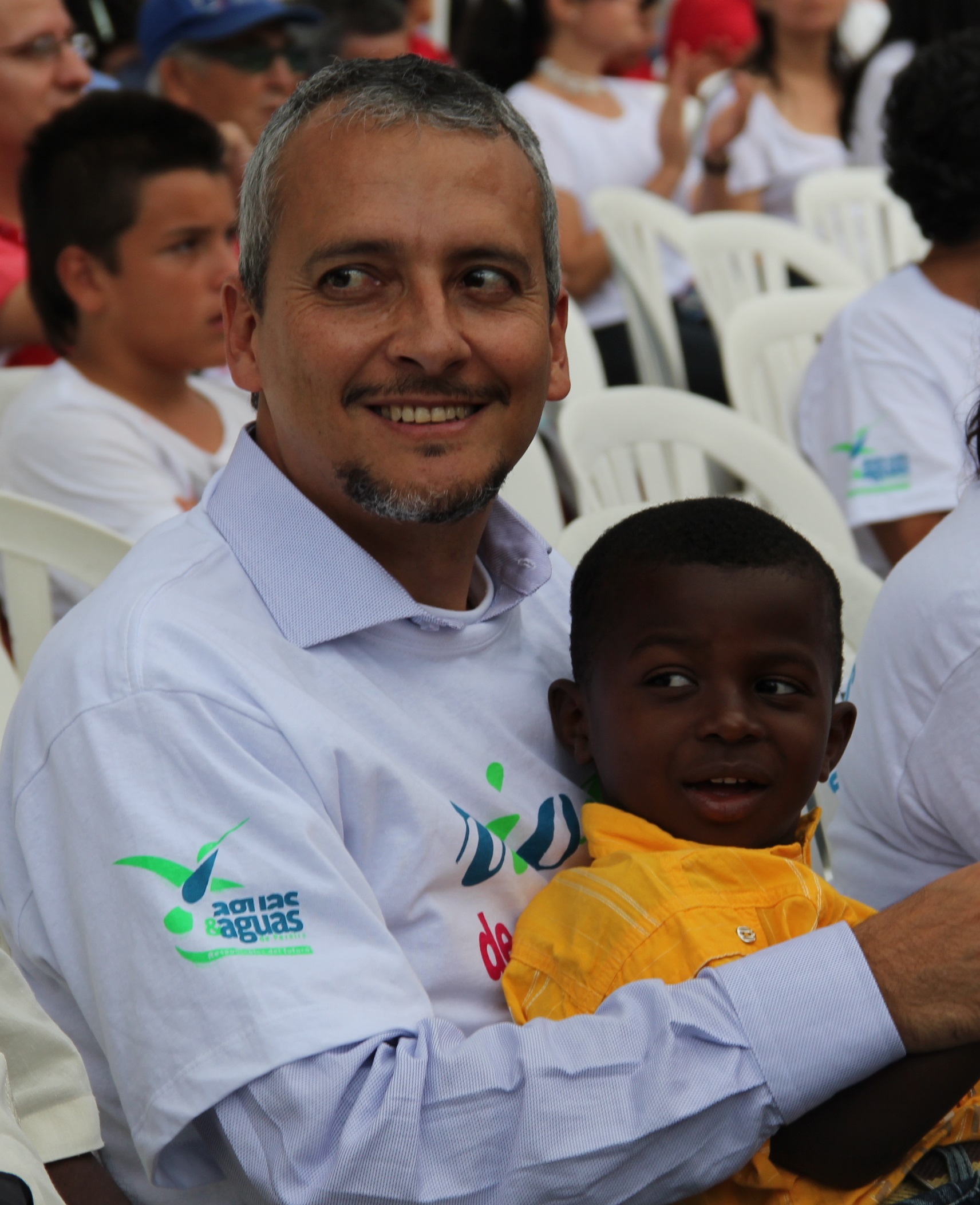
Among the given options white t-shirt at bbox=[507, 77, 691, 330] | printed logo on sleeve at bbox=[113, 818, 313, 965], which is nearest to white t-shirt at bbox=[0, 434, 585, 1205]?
printed logo on sleeve at bbox=[113, 818, 313, 965]

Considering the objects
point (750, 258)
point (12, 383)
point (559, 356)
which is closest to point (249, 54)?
point (12, 383)

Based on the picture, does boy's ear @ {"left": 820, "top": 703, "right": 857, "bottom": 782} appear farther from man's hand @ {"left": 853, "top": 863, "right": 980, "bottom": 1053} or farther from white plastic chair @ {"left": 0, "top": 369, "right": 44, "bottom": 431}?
white plastic chair @ {"left": 0, "top": 369, "right": 44, "bottom": 431}

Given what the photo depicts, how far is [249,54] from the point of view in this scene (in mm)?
4008

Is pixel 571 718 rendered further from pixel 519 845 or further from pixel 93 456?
pixel 93 456

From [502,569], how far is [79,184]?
5.72 ft

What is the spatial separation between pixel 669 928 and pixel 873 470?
1.87 metres

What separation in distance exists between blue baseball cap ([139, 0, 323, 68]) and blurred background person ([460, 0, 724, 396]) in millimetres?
1303

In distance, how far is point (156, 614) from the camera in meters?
1.22

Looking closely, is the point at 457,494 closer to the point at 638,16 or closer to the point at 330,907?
the point at 330,907

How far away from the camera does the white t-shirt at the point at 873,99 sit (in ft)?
19.4

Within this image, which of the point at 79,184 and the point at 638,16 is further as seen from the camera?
the point at 638,16

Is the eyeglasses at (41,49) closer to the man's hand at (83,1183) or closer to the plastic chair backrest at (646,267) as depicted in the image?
the plastic chair backrest at (646,267)

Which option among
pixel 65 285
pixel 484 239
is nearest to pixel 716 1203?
pixel 484 239

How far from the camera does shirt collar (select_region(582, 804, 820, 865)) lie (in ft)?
4.61
